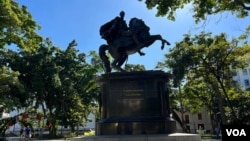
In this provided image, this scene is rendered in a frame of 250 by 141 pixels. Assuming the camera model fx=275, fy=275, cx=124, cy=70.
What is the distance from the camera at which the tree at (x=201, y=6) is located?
12.0 meters

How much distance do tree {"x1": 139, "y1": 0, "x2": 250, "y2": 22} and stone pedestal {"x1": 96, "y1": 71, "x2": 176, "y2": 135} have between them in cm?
346

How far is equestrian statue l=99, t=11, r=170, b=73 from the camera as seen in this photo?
11.1 metres

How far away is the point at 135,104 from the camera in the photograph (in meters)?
9.93

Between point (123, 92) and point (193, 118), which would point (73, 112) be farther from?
point (193, 118)

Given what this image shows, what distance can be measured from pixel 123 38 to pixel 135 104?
3033 mm

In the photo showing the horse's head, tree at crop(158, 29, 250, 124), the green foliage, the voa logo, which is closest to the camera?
the voa logo

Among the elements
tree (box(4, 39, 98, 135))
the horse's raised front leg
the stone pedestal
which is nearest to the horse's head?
the horse's raised front leg

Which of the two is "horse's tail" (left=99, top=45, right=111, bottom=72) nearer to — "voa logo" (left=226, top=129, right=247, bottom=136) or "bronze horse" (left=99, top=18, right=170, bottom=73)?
"bronze horse" (left=99, top=18, right=170, bottom=73)

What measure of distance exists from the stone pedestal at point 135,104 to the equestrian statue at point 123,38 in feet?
4.74

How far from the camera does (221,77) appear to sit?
27.3m

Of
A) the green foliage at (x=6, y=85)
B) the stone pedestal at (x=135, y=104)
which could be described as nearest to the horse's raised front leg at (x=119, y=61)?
the stone pedestal at (x=135, y=104)

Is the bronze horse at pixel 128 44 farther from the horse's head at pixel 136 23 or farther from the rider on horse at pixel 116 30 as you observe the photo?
the rider on horse at pixel 116 30

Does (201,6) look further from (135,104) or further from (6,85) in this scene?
(6,85)

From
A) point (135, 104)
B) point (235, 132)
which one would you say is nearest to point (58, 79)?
point (135, 104)
